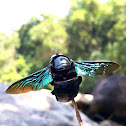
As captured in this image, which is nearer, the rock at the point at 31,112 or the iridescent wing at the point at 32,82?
the iridescent wing at the point at 32,82

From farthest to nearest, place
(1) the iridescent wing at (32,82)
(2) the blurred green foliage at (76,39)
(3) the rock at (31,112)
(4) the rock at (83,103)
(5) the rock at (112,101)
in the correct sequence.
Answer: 1. (2) the blurred green foliage at (76,39)
2. (4) the rock at (83,103)
3. (5) the rock at (112,101)
4. (3) the rock at (31,112)
5. (1) the iridescent wing at (32,82)

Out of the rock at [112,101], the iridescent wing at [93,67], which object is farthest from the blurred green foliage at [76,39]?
the iridescent wing at [93,67]

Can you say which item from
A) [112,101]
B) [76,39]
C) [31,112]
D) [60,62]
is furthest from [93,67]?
[76,39]

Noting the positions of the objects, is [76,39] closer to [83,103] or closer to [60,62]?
[83,103]

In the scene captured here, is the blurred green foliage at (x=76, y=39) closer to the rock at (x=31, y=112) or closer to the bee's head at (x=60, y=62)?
the rock at (x=31, y=112)

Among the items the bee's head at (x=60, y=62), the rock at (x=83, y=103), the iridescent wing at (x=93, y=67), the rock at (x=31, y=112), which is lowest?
the rock at (x=83, y=103)

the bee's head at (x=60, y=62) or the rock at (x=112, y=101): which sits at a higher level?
the bee's head at (x=60, y=62)

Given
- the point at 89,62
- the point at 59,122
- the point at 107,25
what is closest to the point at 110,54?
the point at 107,25
